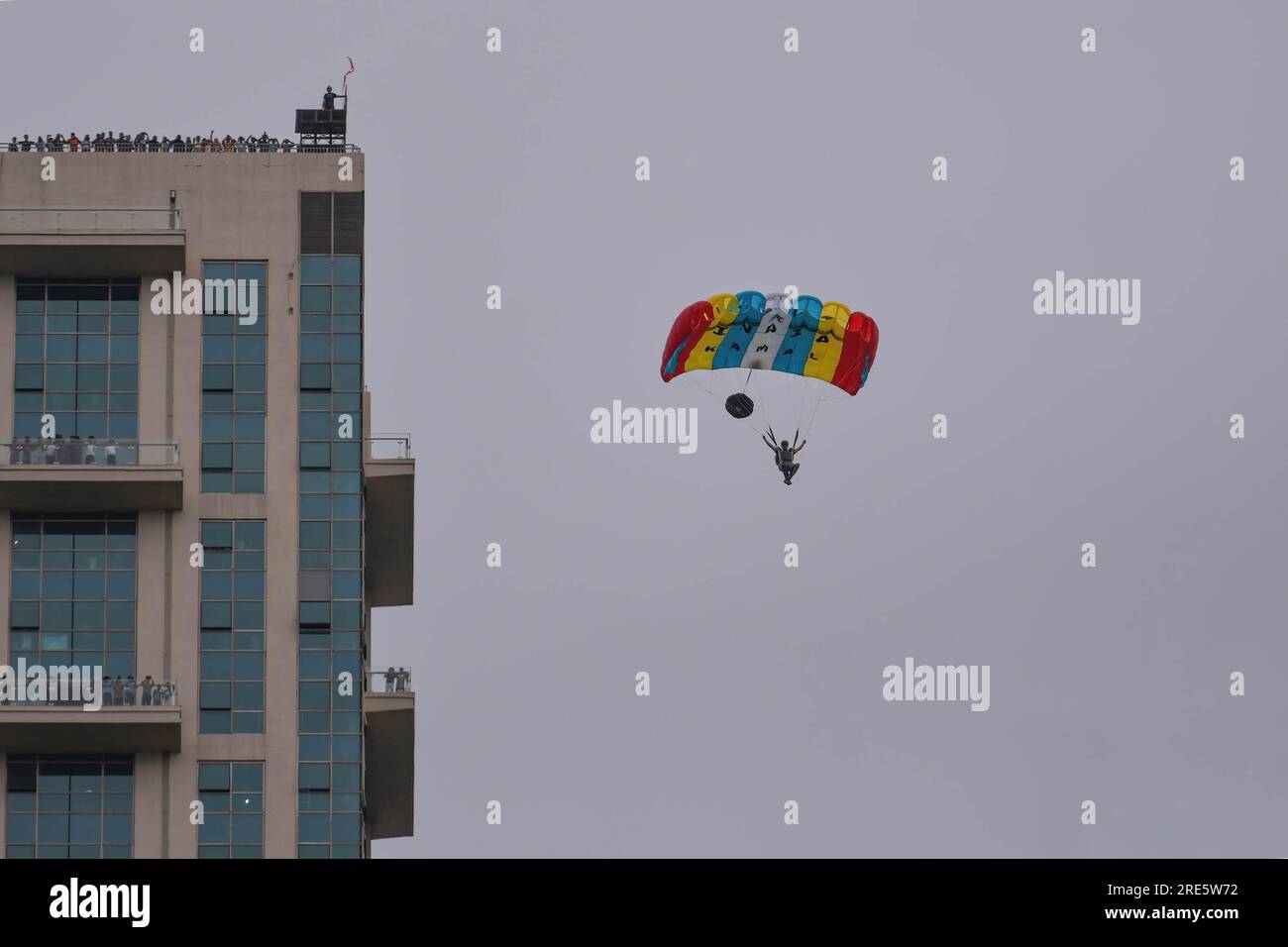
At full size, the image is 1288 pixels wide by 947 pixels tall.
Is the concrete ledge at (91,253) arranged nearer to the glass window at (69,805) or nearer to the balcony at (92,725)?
the balcony at (92,725)

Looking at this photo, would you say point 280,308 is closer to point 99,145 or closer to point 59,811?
point 99,145

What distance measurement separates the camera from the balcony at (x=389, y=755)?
67.9 meters

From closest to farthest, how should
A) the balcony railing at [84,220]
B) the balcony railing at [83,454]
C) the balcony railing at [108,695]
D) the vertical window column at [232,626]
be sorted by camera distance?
1. the balcony railing at [108,695]
2. the balcony railing at [83,454]
3. the vertical window column at [232,626]
4. the balcony railing at [84,220]

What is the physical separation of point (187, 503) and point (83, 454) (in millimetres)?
2919

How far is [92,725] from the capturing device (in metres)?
64.0

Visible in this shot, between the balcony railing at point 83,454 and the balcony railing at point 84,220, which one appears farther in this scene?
the balcony railing at point 84,220

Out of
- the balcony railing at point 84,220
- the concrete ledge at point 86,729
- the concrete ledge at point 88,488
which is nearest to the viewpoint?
the concrete ledge at point 86,729

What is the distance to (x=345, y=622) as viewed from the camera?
67.0m

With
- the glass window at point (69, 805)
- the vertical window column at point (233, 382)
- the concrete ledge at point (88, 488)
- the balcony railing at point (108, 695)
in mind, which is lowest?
the glass window at point (69, 805)

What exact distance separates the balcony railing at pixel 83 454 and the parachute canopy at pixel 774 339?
17.7m

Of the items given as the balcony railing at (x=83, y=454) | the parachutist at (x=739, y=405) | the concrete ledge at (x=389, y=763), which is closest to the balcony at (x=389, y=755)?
the concrete ledge at (x=389, y=763)

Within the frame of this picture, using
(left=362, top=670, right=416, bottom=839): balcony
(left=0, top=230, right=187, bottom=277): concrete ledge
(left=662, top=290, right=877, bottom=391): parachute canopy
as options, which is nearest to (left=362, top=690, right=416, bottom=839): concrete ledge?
(left=362, top=670, right=416, bottom=839): balcony

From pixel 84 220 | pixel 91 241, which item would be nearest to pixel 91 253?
pixel 91 241
